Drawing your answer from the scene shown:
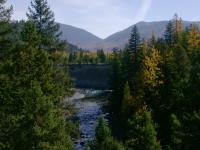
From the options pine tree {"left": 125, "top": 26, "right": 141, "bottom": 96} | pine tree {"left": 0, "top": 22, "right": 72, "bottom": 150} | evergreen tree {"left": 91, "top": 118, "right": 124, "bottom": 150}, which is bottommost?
evergreen tree {"left": 91, "top": 118, "right": 124, "bottom": 150}

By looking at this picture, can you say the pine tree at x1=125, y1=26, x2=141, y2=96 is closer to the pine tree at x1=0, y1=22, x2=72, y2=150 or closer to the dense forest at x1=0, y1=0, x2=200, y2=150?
the dense forest at x1=0, y1=0, x2=200, y2=150

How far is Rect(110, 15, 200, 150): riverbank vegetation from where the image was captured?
129 feet

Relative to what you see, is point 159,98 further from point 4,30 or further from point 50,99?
point 4,30

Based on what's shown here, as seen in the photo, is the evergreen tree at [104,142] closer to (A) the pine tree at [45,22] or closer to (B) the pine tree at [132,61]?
(A) the pine tree at [45,22]

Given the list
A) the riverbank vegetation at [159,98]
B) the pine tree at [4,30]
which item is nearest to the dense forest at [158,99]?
the riverbank vegetation at [159,98]

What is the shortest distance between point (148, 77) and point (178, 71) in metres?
5.04

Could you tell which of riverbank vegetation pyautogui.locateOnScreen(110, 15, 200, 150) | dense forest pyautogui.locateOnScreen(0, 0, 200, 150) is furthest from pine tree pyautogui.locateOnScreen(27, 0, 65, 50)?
riverbank vegetation pyautogui.locateOnScreen(110, 15, 200, 150)

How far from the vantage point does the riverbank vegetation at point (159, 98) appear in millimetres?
39469

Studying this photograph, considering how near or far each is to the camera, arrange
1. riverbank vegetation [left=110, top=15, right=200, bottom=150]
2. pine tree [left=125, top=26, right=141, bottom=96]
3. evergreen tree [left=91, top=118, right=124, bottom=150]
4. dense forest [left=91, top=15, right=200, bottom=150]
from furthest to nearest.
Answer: pine tree [left=125, top=26, right=141, bottom=96]
riverbank vegetation [left=110, top=15, right=200, bottom=150]
dense forest [left=91, top=15, right=200, bottom=150]
evergreen tree [left=91, top=118, right=124, bottom=150]

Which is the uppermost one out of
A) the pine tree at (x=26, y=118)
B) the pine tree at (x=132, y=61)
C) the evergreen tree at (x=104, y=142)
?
the pine tree at (x=132, y=61)

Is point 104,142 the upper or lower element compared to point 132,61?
lower

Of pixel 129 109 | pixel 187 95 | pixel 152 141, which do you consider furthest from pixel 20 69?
pixel 129 109

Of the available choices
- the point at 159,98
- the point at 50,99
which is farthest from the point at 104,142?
the point at 159,98

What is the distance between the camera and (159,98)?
68312mm
